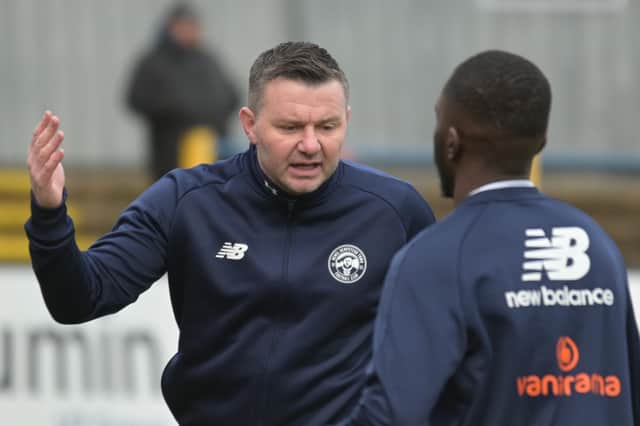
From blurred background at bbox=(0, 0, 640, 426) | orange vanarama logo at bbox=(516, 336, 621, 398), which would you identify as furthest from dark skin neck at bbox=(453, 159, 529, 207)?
blurred background at bbox=(0, 0, 640, 426)

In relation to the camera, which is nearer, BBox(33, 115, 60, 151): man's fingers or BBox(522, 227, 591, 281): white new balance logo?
BBox(522, 227, 591, 281): white new balance logo

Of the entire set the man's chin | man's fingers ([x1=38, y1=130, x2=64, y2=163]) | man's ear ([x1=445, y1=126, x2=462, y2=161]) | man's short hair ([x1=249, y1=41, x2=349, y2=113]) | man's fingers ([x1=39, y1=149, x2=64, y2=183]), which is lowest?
the man's chin

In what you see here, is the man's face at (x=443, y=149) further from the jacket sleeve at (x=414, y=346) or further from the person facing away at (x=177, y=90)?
the person facing away at (x=177, y=90)

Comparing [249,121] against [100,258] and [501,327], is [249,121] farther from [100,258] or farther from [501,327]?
[501,327]

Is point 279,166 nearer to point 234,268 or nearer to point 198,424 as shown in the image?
point 234,268

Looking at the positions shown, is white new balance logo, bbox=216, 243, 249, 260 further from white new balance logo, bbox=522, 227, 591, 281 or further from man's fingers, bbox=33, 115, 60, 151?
white new balance logo, bbox=522, 227, 591, 281

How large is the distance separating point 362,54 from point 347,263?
790cm

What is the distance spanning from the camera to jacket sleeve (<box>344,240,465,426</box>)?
10.4 ft

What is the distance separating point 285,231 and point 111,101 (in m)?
8.37

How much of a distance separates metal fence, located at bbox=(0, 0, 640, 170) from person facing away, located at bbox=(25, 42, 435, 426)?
288 inches

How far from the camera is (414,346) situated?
319cm

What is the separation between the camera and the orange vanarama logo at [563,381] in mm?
3230

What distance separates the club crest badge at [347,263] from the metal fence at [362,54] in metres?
7.36

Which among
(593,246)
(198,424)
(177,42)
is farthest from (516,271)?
(177,42)
